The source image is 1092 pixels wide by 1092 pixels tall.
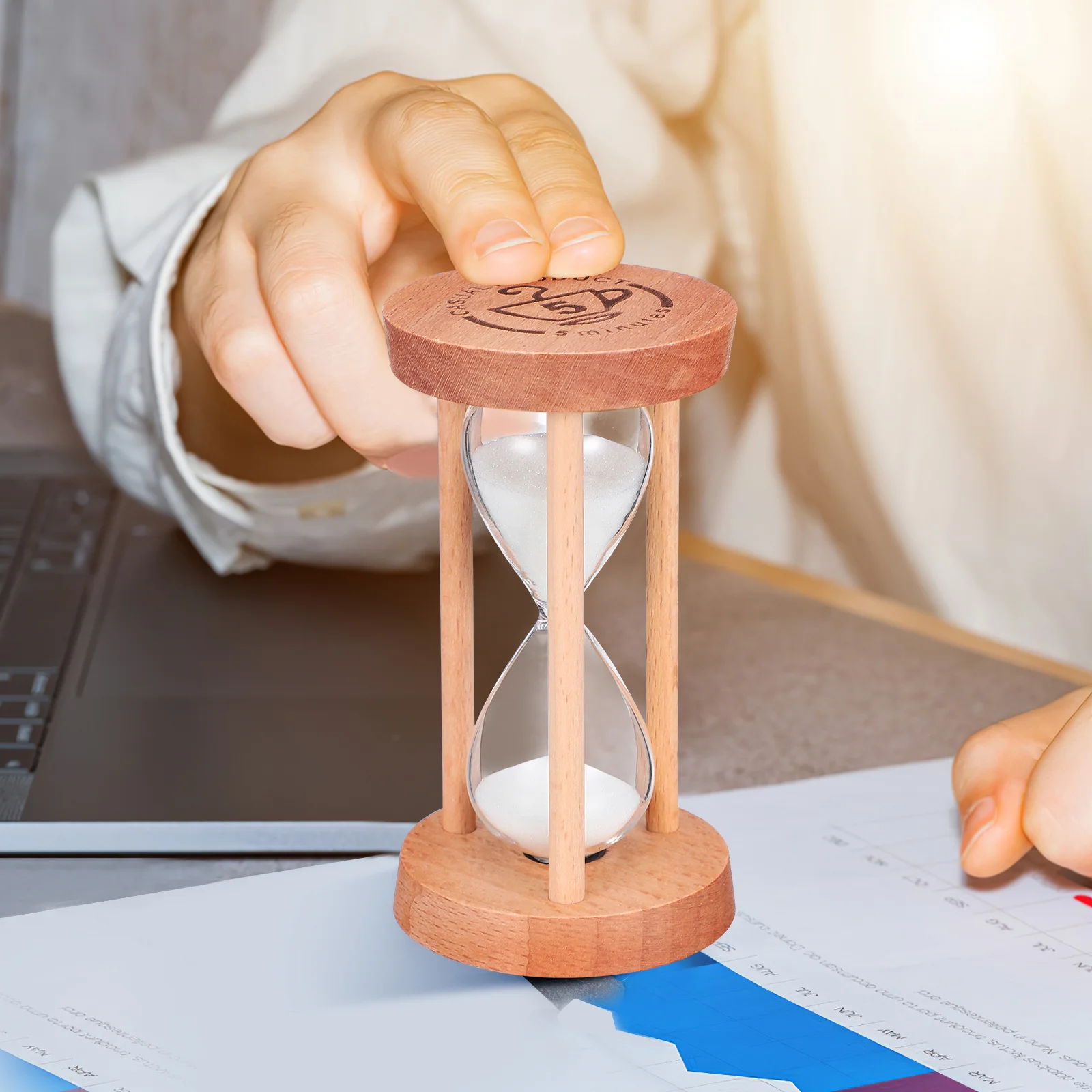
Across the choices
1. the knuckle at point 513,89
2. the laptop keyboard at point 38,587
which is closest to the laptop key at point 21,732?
the laptop keyboard at point 38,587

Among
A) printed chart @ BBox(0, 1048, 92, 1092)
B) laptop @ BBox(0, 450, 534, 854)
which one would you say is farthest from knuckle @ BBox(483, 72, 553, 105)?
printed chart @ BBox(0, 1048, 92, 1092)

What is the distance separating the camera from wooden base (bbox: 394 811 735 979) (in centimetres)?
57

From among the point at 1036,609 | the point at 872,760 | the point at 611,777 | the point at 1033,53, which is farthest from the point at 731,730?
the point at 1033,53

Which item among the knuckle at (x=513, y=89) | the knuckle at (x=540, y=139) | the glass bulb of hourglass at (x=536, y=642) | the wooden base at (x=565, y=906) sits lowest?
the wooden base at (x=565, y=906)

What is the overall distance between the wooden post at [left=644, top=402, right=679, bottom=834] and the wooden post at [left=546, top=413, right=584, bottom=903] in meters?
0.06

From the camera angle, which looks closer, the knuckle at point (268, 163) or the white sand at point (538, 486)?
the white sand at point (538, 486)

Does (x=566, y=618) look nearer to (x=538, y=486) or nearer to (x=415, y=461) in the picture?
(x=538, y=486)

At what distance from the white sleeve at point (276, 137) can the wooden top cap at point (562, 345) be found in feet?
1.48

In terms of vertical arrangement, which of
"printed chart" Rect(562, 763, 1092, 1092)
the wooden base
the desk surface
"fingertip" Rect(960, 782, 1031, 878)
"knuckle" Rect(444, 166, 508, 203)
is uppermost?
"knuckle" Rect(444, 166, 508, 203)

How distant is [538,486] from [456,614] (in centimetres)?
8

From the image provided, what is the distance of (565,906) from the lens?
582 mm

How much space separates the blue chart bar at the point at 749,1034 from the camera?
0.53 metres

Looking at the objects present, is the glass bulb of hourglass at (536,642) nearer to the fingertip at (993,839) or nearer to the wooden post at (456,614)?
the wooden post at (456,614)

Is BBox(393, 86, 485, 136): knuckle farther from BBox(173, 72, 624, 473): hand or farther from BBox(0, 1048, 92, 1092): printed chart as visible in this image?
BBox(0, 1048, 92, 1092): printed chart
